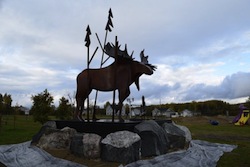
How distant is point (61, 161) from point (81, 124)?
1.30 m

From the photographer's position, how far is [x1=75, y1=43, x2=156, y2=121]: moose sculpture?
8230 mm

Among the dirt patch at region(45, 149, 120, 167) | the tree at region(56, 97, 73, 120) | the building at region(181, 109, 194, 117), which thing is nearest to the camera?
the dirt patch at region(45, 149, 120, 167)

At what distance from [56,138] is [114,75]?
2.59 meters

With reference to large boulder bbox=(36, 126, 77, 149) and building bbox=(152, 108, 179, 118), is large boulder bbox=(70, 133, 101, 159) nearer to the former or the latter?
large boulder bbox=(36, 126, 77, 149)

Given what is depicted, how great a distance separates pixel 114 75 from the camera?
27.1 feet

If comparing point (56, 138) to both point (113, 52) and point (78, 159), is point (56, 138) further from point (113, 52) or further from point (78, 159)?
point (113, 52)

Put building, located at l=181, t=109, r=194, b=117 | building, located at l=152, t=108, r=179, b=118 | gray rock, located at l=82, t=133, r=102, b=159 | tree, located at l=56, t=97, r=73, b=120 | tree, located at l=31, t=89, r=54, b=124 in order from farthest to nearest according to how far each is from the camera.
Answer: building, located at l=181, t=109, r=194, b=117, building, located at l=152, t=108, r=179, b=118, tree, located at l=56, t=97, r=73, b=120, tree, located at l=31, t=89, r=54, b=124, gray rock, located at l=82, t=133, r=102, b=159

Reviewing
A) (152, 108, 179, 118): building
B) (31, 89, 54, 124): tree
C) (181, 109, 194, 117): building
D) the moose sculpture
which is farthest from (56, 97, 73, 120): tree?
(181, 109, 194, 117): building

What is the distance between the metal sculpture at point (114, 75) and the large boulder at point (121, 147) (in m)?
1.41

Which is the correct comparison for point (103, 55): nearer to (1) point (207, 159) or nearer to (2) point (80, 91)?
(2) point (80, 91)

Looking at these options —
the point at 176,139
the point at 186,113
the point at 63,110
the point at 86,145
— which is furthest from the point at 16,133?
the point at 186,113

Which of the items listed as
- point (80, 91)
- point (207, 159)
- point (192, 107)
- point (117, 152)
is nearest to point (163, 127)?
point (207, 159)

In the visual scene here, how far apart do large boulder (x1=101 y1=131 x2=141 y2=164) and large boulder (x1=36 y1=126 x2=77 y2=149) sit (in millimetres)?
1266

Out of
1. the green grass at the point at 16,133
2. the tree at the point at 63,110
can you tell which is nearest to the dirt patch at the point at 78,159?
the green grass at the point at 16,133
